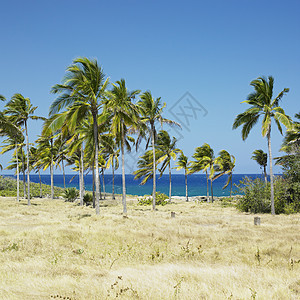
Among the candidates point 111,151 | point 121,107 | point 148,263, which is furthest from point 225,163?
point 148,263

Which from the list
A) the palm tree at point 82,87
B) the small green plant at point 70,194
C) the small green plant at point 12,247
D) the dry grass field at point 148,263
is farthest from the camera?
the small green plant at point 70,194

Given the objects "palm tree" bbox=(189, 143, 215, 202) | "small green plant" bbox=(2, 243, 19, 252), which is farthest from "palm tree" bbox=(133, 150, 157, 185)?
Result: "small green plant" bbox=(2, 243, 19, 252)

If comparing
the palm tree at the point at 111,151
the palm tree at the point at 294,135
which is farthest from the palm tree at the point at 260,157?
the palm tree at the point at 111,151

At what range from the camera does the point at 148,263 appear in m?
7.36

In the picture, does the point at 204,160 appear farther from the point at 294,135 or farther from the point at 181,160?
the point at 294,135

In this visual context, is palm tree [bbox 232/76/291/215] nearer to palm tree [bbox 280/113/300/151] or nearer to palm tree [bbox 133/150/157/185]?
palm tree [bbox 280/113/300/151]

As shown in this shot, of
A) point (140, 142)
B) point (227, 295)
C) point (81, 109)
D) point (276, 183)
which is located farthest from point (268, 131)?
point (227, 295)

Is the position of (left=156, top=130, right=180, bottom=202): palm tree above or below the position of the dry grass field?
above

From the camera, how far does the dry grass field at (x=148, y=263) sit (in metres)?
4.93

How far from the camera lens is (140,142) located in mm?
20750

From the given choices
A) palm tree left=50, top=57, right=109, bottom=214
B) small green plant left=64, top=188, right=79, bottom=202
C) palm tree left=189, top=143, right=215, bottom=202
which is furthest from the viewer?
palm tree left=189, top=143, right=215, bottom=202

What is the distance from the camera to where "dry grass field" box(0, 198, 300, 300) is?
4930 mm

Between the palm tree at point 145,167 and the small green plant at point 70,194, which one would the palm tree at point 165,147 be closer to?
the palm tree at point 145,167

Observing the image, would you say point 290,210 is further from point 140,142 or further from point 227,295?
point 227,295
